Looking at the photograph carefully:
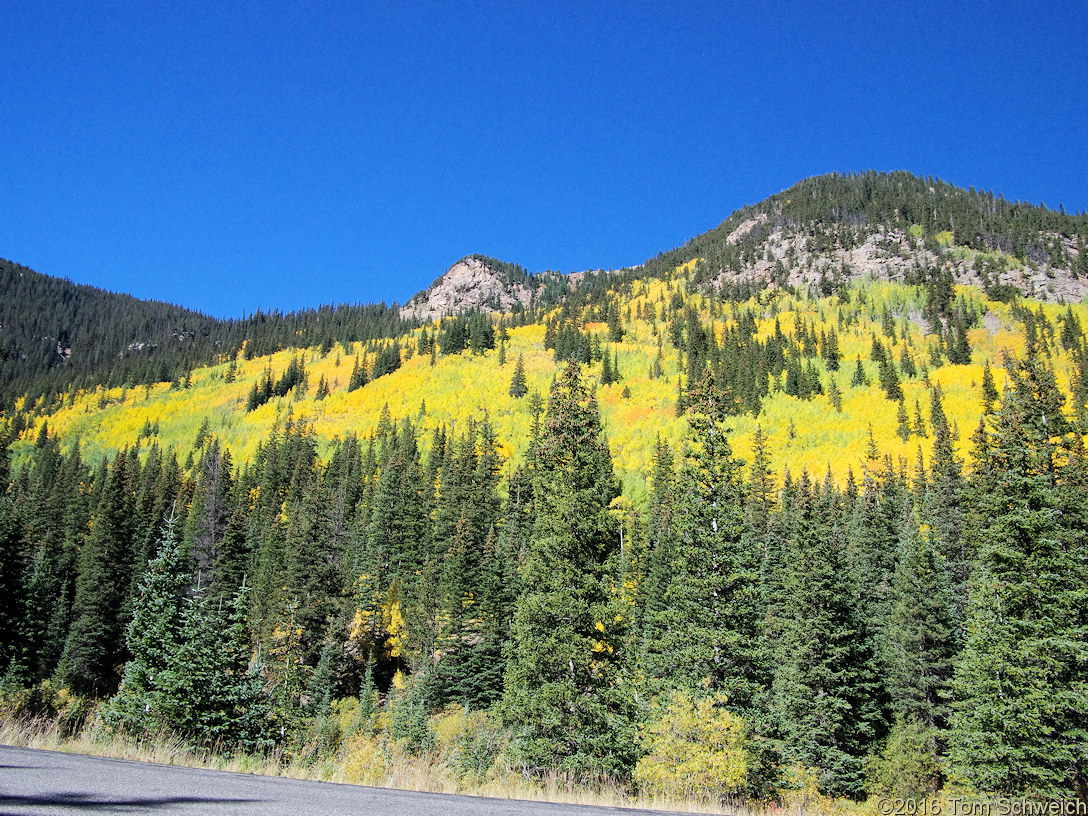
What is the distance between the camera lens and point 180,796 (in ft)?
16.5

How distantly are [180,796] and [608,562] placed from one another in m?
14.0

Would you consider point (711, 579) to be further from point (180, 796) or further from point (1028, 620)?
point (180, 796)

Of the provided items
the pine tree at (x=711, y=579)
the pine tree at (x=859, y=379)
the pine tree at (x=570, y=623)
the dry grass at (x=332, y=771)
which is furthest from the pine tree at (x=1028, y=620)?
the pine tree at (x=859, y=379)

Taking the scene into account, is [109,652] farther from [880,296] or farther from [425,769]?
[880,296]

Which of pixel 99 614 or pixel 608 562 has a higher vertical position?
pixel 608 562

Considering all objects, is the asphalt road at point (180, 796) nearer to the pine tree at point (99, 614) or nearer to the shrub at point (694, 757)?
the shrub at point (694, 757)

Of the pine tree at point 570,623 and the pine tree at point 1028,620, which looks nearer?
the pine tree at point 570,623

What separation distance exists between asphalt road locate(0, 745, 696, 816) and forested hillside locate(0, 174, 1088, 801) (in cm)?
351

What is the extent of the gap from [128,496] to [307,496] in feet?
70.2

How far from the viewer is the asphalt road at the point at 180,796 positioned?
14.2 ft

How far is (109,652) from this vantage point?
41.8 m

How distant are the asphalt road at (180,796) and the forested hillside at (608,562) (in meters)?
3.51

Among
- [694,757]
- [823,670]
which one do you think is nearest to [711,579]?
[694,757]

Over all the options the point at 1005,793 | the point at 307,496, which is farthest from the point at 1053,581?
the point at 307,496
